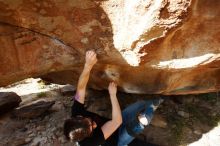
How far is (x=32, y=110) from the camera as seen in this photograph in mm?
4645

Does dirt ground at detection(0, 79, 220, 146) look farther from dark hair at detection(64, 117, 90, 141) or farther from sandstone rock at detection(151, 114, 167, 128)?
Result: dark hair at detection(64, 117, 90, 141)

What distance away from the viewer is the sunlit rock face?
281cm

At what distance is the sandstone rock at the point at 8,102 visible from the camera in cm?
469

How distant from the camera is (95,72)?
151 inches

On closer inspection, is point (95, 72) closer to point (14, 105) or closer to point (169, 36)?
point (169, 36)

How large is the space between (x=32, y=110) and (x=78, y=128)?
5.46 ft

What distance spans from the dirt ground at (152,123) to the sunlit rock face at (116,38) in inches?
36.5

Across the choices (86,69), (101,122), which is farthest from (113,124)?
(86,69)

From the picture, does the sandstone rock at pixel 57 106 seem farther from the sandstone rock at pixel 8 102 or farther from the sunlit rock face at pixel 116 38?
the sunlit rock face at pixel 116 38

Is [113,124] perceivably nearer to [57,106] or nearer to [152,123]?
[152,123]

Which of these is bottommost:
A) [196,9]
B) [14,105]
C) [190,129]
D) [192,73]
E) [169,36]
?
[190,129]

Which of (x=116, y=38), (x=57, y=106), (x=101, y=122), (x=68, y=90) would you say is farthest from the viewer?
(x=68, y=90)

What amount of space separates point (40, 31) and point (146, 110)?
5.41 feet

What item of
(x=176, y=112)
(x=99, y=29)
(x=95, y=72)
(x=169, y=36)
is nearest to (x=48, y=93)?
(x=95, y=72)
